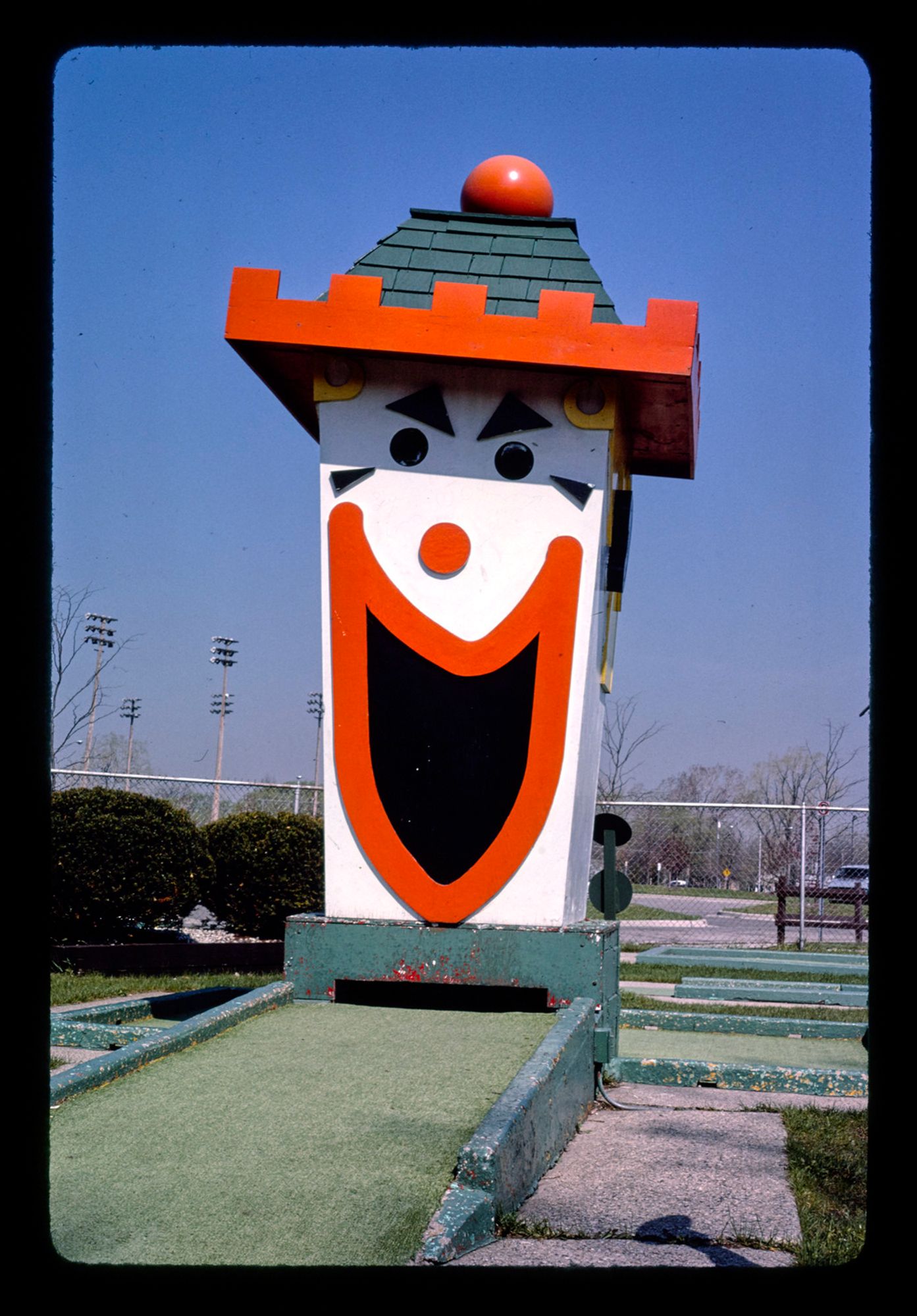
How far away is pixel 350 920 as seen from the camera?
6.09 metres

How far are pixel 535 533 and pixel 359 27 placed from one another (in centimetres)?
426

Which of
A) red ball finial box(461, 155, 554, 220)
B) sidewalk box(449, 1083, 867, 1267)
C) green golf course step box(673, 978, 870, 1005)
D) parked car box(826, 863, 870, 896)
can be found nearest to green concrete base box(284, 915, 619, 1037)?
sidewalk box(449, 1083, 867, 1267)

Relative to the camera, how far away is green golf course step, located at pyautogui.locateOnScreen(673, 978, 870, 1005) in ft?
33.0

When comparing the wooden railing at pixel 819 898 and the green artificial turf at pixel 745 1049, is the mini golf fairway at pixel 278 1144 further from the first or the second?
the wooden railing at pixel 819 898

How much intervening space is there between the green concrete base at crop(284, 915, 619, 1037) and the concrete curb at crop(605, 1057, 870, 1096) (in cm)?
36

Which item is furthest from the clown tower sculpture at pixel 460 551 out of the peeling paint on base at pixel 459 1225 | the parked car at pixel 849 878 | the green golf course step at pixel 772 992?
the parked car at pixel 849 878

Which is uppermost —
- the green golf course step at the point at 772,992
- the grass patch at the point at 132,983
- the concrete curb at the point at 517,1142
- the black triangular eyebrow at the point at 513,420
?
the black triangular eyebrow at the point at 513,420

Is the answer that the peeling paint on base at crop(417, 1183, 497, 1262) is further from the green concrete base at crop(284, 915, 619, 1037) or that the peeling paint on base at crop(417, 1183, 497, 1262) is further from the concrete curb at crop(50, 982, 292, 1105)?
the green concrete base at crop(284, 915, 619, 1037)

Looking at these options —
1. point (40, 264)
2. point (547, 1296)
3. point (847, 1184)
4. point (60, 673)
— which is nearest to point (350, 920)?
point (847, 1184)

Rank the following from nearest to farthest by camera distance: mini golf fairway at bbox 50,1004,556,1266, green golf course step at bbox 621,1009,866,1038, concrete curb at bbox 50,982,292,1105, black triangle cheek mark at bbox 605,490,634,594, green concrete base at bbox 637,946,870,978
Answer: mini golf fairway at bbox 50,1004,556,1266 < concrete curb at bbox 50,982,292,1105 < black triangle cheek mark at bbox 605,490,634,594 < green golf course step at bbox 621,1009,866,1038 < green concrete base at bbox 637,946,870,978

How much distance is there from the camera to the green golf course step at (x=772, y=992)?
10062 mm

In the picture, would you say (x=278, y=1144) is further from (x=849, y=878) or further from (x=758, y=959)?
(x=849, y=878)

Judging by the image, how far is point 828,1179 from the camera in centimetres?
452

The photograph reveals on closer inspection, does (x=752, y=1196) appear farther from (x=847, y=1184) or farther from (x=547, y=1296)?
(x=547, y=1296)
